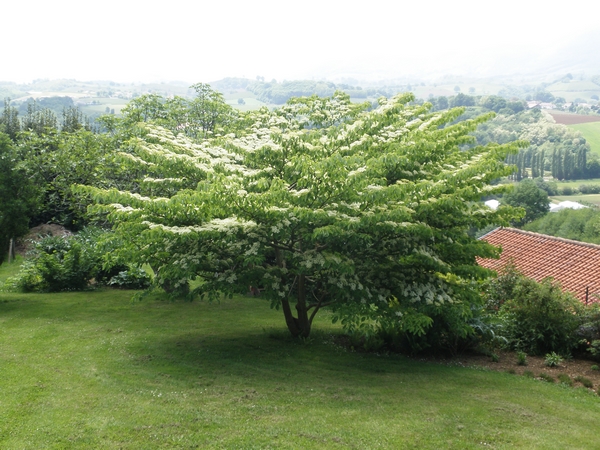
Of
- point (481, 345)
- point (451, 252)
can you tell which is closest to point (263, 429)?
point (451, 252)

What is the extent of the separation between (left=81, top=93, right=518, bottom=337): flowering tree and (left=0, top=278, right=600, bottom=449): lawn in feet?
5.26

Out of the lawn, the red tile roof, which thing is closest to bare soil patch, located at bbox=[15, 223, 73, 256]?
the lawn

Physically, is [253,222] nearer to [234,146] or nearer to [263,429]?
[234,146]

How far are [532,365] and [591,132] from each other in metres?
130

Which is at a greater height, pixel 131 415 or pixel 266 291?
pixel 266 291

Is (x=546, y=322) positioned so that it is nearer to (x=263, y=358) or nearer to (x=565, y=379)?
(x=565, y=379)

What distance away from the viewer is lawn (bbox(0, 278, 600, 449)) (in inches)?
343

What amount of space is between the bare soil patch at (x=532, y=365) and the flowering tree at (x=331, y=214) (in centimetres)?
207

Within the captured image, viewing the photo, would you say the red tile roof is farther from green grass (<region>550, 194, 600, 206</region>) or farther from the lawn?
green grass (<region>550, 194, 600, 206</region>)

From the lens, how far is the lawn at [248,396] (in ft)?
28.6

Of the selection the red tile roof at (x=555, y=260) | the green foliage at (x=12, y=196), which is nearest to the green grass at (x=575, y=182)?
the red tile roof at (x=555, y=260)

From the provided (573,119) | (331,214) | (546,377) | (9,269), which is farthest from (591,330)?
(573,119)

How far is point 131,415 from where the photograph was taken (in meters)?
9.23

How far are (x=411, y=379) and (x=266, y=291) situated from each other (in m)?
3.84
